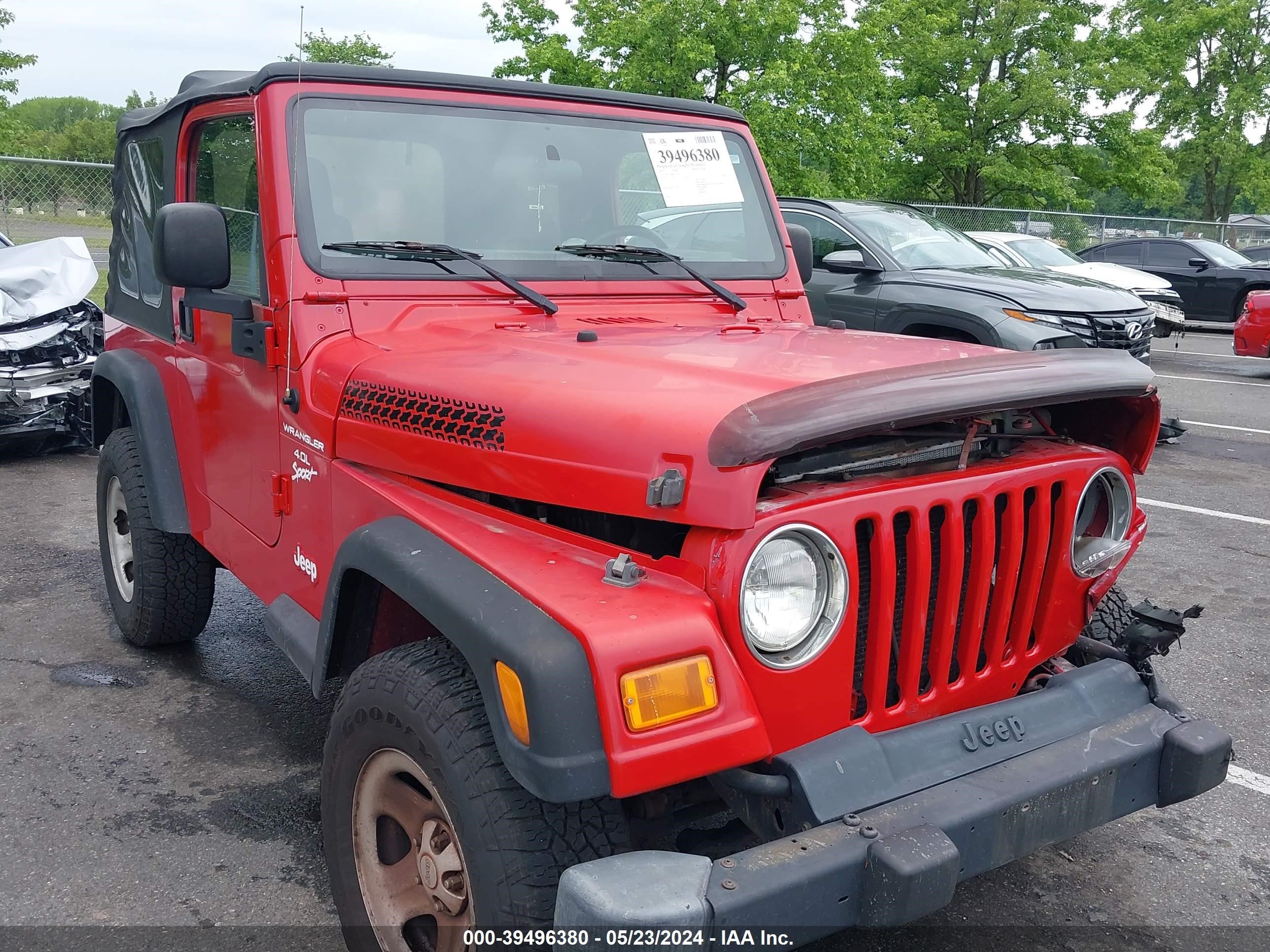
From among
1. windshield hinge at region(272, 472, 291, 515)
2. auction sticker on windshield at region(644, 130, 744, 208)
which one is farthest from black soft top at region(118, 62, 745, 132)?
windshield hinge at region(272, 472, 291, 515)

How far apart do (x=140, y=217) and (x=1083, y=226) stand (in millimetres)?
21992

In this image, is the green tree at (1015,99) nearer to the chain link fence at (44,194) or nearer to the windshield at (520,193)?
the chain link fence at (44,194)

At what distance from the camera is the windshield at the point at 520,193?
2.99 meters

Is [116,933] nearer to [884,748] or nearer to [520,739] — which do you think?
[520,739]

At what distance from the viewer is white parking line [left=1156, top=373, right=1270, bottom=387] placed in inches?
494

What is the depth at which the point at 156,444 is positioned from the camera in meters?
3.76

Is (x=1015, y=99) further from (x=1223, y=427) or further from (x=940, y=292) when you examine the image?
(x=940, y=292)

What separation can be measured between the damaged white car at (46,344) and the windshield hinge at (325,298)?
4.95 metres

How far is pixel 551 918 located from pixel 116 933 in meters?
1.37

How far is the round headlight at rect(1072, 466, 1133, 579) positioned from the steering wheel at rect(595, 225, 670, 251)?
1488 mm

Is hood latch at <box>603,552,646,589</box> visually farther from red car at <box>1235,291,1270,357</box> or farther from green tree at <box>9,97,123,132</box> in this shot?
green tree at <box>9,97,123,132</box>

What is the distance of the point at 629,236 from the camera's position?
3.40m

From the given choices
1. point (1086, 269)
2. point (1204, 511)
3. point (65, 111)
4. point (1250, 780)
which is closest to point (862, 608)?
point (1250, 780)

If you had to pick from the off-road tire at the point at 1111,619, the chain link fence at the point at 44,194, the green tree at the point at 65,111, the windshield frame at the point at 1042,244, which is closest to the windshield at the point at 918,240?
the windshield frame at the point at 1042,244
